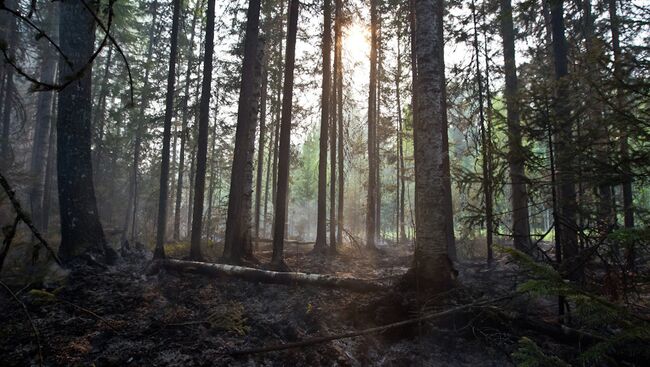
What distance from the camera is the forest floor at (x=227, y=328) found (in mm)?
3947

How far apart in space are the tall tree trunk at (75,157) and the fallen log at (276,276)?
70.5 inches

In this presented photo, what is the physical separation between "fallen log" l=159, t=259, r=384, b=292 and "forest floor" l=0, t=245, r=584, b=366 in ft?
0.60

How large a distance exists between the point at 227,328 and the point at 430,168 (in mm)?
4109

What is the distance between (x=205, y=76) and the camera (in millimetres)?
11156

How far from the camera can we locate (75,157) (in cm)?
804

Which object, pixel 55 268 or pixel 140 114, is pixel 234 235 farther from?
pixel 140 114

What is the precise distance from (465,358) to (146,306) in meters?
4.76

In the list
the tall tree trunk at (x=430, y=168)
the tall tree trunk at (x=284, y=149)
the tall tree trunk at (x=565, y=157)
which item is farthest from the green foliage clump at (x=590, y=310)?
the tall tree trunk at (x=284, y=149)

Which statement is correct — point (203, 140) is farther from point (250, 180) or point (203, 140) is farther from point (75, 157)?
point (75, 157)

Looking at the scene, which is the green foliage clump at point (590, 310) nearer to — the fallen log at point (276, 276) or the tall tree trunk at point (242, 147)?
the fallen log at point (276, 276)

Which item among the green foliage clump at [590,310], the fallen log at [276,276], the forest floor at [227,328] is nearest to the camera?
the green foliage clump at [590,310]

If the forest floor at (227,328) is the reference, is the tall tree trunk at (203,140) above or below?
above

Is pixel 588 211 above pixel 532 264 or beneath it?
above

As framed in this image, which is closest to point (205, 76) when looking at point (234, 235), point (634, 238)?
point (234, 235)
